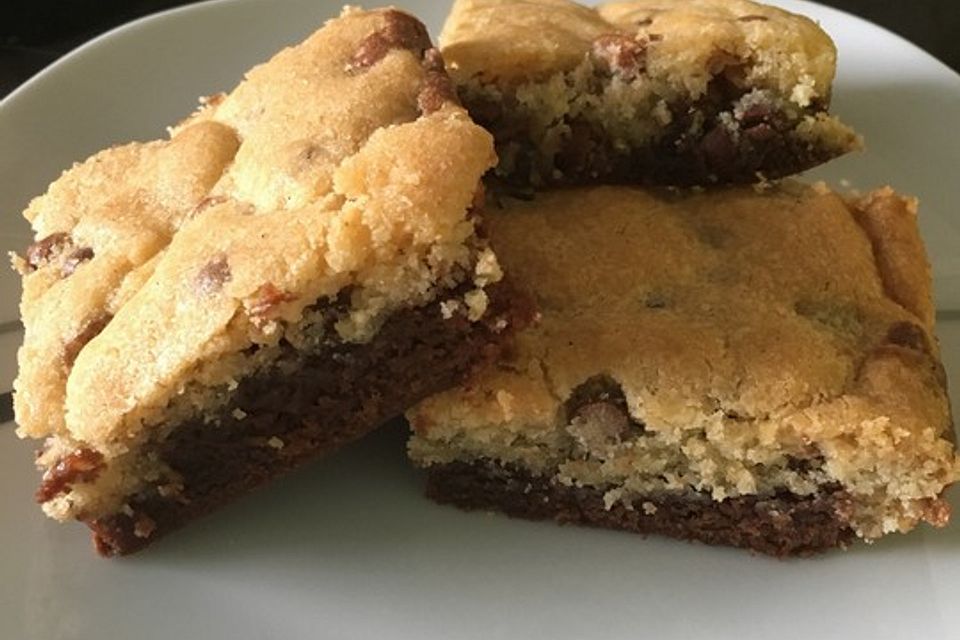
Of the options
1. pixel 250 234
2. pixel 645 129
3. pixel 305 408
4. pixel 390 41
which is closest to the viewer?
pixel 250 234

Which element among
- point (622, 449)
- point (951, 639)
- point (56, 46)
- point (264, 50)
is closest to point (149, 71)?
point (264, 50)

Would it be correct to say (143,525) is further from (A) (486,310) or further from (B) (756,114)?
(B) (756,114)

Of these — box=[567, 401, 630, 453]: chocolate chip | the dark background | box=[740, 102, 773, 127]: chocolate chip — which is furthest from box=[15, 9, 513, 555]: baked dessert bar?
the dark background

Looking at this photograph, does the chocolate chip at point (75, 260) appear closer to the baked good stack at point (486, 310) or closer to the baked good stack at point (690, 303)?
the baked good stack at point (486, 310)

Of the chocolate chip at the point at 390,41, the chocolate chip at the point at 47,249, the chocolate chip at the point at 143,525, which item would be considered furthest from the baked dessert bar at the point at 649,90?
the chocolate chip at the point at 143,525

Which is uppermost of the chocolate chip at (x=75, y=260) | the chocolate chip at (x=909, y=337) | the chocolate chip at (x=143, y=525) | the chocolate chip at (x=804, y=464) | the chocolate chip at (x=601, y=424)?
the chocolate chip at (x=75, y=260)

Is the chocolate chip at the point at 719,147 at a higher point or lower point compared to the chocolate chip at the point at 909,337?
higher

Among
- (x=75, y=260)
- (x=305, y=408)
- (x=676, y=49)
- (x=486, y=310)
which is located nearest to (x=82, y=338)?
(x=75, y=260)
